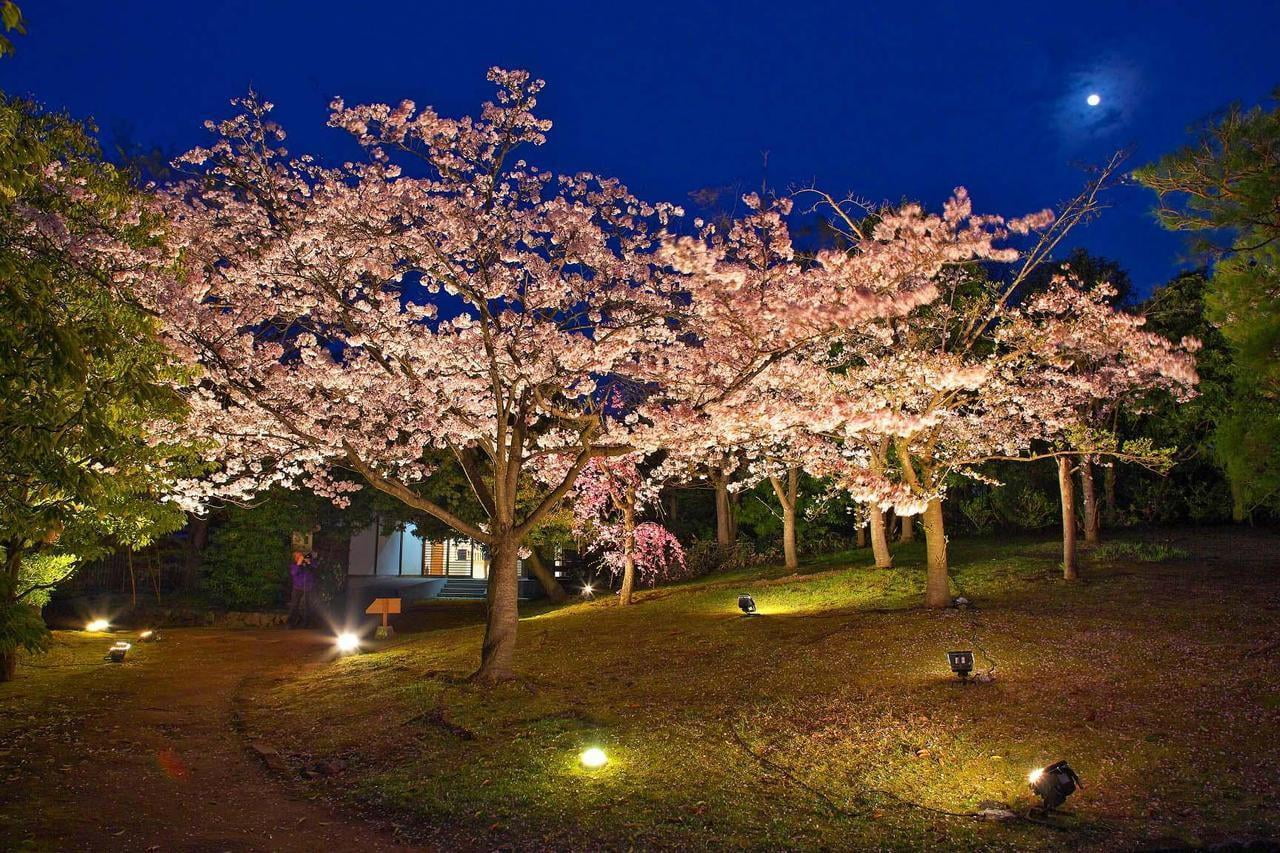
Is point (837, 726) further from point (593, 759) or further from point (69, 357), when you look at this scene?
point (69, 357)

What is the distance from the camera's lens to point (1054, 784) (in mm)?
6582

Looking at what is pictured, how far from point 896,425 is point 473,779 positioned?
7.21m

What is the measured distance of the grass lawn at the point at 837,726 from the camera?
6703 mm

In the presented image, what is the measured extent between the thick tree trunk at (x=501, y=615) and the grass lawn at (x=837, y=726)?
0.48 m

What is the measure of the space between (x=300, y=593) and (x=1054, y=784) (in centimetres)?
2281

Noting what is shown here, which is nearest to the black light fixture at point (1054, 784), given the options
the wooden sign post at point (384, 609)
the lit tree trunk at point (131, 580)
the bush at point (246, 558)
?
the wooden sign post at point (384, 609)

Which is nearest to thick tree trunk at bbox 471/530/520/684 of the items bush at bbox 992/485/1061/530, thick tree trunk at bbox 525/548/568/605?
thick tree trunk at bbox 525/548/568/605

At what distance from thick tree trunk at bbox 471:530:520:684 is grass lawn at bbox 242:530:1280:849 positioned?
0.48 m

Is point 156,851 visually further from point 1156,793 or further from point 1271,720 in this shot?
point 1271,720

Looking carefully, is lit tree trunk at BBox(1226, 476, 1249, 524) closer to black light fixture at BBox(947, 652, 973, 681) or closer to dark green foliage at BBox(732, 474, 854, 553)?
dark green foliage at BBox(732, 474, 854, 553)

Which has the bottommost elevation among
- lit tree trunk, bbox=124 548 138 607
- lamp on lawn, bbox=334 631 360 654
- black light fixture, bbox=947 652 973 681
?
lamp on lawn, bbox=334 631 360 654

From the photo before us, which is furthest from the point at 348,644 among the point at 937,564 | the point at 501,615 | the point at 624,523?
the point at 937,564

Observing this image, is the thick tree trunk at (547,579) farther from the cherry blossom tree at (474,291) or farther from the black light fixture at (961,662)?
the black light fixture at (961,662)

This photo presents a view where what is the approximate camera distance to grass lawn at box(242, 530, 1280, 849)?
670 cm
